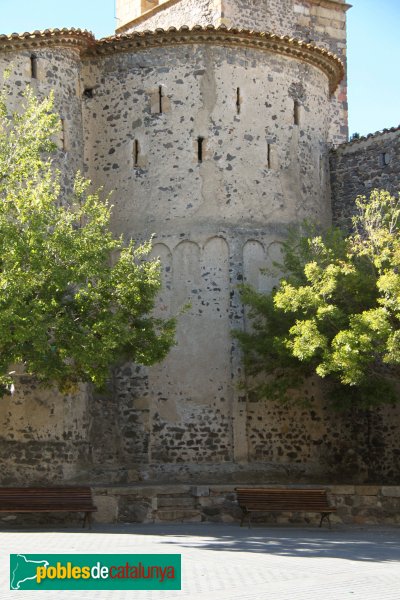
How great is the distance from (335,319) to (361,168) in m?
6.87

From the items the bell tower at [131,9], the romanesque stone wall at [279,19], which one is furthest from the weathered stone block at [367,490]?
the bell tower at [131,9]

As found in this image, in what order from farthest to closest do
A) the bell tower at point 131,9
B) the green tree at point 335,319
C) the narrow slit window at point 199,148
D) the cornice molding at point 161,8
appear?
the bell tower at point 131,9
the cornice molding at point 161,8
the narrow slit window at point 199,148
the green tree at point 335,319

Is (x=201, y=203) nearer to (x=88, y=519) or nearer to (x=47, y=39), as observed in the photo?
(x=47, y=39)

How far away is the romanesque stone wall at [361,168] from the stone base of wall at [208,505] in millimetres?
8920

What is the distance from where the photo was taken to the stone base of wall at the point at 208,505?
931 inches

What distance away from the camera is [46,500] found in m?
22.2

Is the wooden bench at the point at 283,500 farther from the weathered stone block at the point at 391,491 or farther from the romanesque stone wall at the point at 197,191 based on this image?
the romanesque stone wall at the point at 197,191

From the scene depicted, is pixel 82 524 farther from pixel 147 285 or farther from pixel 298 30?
pixel 298 30

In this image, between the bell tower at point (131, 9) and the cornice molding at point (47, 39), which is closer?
the cornice molding at point (47, 39)

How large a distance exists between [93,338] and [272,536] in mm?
4881

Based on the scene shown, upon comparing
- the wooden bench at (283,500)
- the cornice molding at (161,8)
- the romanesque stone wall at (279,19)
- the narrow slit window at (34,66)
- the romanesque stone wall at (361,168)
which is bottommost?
the wooden bench at (283,500)

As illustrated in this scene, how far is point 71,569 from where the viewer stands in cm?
1333

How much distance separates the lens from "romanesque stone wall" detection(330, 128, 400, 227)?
30344 mm

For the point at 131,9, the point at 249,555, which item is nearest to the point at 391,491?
the point at 249,555
